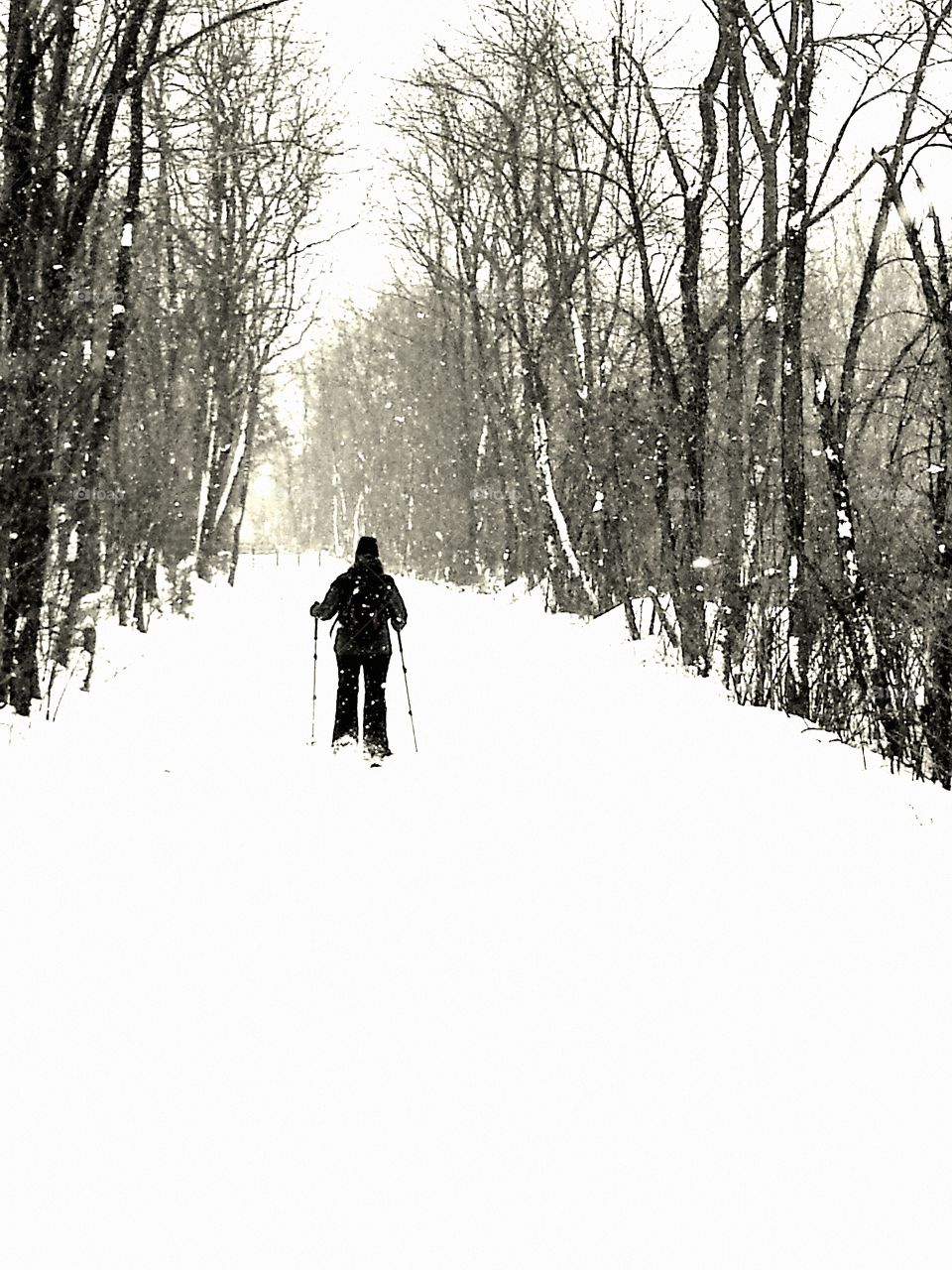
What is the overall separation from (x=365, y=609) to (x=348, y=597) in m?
0.20

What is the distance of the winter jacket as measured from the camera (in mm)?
9062

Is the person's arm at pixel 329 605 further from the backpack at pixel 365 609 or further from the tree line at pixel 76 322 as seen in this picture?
the tree line at pixel 76 322

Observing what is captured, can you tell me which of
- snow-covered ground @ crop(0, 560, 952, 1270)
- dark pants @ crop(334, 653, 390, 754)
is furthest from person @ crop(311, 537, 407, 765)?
snow-covered ground @ crop(0, 560, 952, 1270)

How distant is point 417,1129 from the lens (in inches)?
126

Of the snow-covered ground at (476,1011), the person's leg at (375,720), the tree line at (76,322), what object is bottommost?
the snow-covered ground at (476,1011)

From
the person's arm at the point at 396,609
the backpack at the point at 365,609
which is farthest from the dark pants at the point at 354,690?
the person's arm at the point at 396,609

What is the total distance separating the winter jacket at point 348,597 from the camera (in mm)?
9062

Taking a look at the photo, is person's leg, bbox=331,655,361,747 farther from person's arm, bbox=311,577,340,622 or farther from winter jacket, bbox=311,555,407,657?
person's arm, bbox=311,577,340,622

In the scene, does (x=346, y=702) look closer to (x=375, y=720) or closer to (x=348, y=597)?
(x=375, y=720)

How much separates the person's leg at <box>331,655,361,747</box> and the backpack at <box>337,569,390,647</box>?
20cm

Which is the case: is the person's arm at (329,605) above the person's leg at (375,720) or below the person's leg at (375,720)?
above

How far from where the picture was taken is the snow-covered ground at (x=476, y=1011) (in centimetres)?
280

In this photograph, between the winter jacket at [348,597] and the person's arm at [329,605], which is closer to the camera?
the winter jacket at [348,597]

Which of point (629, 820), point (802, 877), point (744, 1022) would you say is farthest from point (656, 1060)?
A: point (629, 820)
